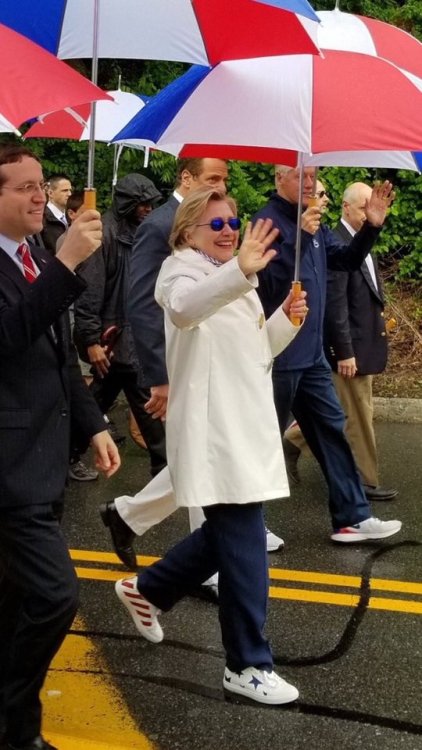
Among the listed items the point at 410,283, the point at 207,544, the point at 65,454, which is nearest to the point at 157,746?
the point at 207,544

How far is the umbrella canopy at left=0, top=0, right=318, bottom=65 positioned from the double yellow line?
7.20 ft

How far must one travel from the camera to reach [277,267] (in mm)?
4555

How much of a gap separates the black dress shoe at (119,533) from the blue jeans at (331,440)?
0.98 metres

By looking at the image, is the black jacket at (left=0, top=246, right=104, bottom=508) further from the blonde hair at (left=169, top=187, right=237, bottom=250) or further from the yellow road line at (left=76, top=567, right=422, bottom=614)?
the yellow road line at (left=76, top=567, right=422, bottom=614)

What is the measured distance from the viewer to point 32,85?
278 centimetres

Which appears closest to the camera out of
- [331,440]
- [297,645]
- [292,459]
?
[297,645]

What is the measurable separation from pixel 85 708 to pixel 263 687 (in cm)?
59

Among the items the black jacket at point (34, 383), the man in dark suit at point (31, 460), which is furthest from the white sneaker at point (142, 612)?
the black jacket at point (34, 383)

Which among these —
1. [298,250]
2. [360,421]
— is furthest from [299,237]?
[360,421]

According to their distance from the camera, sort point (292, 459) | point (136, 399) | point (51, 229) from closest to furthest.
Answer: point (136, 399), point (292, 459), point (51, 229)

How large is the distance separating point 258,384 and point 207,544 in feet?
1.97

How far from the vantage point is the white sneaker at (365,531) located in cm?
491

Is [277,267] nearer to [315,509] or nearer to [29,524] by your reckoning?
[315,509]

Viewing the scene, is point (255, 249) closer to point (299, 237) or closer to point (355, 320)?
point (299, 237)
